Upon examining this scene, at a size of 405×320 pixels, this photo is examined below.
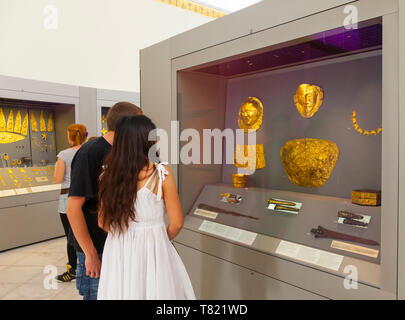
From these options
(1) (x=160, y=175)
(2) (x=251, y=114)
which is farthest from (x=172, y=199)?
(2) (x=251, y=114)

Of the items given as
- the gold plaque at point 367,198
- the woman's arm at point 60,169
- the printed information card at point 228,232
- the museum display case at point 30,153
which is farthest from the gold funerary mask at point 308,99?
the museum display case at point 30,153

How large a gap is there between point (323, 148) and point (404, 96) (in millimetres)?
1025

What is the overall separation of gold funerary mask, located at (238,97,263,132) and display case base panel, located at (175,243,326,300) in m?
1.26

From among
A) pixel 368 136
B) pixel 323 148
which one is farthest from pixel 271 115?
pixel 368 136

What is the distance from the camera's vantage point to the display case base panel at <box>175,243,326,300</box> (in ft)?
6.91

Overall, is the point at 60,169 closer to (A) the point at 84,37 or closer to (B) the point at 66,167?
(B) the point at 66,167

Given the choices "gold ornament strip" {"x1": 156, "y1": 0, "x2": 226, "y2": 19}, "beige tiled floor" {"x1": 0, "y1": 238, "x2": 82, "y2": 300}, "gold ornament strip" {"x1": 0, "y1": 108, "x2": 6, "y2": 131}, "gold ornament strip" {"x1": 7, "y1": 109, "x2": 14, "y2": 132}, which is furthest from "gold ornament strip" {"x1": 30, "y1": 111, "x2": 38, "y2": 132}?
"gold ornament strip" {"x1": 156, "y1": 0, "x2": 226, "y2": 19}

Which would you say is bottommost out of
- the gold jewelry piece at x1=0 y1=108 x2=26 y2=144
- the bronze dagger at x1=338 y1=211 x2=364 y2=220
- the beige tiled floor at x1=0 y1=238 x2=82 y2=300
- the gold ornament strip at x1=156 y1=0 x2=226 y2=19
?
the beige tiled floor at x1=0 y1=238 x2=82 y2=300

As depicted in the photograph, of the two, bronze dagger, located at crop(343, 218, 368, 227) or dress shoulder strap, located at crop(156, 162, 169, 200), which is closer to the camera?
dress shoulder strap, located at crop(156, 162, 169, 200)

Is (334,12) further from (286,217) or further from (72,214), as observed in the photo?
(72,214)

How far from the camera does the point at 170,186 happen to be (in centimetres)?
166

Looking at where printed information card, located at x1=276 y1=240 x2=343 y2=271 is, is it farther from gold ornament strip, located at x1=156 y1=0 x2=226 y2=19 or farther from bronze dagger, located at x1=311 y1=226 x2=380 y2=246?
gold ornament strip, located at x1=156 y1=0 x2=226 y2=19

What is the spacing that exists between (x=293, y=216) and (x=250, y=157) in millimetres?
897

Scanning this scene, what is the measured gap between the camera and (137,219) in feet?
5.53
